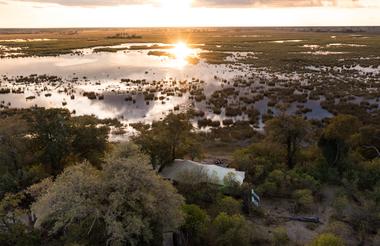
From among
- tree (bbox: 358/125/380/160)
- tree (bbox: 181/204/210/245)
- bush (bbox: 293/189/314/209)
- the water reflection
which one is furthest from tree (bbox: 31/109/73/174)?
tree (bbox: 358/125/380/160)

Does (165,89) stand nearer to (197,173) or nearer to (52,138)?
(52,138)

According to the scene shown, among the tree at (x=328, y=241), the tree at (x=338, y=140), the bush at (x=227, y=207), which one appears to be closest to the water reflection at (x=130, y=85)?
the tree at (x=338, y=140)

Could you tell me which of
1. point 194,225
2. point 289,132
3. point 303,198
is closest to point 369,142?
point 289,132

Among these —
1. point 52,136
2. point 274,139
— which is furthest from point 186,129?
point 52,136

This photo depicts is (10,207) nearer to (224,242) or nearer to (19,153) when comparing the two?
(19,153)

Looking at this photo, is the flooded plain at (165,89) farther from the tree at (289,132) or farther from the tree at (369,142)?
the tree at (369,142)
